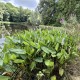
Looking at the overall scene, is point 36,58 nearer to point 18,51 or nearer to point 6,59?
point 18,51

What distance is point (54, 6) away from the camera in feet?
94.6

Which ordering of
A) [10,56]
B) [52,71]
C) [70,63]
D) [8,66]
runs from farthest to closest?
1. [70,63]
2. [52,71]
3. [8,66]
4. [10,56]

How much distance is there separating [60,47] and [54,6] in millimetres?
26832

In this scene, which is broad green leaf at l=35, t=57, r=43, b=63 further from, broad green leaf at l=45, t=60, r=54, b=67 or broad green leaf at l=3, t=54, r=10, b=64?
broad green leaf at l=3, t=54, r=10, b=64

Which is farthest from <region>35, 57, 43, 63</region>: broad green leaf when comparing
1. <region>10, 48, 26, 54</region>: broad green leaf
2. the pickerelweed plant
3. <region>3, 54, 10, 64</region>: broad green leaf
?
<region>3, 54, 10, 64</region>: broad green leaf

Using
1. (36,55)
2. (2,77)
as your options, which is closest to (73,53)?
(36,55)

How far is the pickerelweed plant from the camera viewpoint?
2262 mm

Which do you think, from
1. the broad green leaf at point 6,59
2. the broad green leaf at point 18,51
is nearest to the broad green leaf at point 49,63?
the broad green leaf at point 18,51

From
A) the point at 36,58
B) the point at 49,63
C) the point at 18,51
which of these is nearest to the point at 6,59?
the point at 18,51

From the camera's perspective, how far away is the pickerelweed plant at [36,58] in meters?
2.26

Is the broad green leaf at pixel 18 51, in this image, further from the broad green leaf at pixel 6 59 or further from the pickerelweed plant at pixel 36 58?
the broad green leaf at pixel 6 59

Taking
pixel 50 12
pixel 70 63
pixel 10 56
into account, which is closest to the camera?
pixel 10 56

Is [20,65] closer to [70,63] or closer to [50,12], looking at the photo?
[70,63]

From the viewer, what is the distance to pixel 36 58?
91.7 inches
